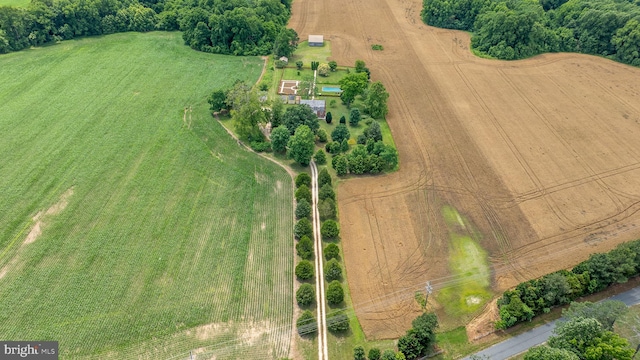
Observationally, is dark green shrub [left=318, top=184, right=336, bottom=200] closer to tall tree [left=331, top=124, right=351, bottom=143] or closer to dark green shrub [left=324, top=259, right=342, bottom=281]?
dark green shrub [left=324, top=259, right=342, bottom=281]

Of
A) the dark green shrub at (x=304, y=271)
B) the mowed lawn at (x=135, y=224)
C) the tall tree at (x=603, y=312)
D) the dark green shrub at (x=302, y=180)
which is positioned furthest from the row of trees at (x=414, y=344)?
the dark green shrub at (x=302, y=180)

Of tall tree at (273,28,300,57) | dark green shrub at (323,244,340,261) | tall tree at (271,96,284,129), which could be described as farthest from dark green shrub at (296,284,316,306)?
tall tree at (273,28,300,57)

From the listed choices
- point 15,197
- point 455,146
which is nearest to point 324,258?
point 455,146

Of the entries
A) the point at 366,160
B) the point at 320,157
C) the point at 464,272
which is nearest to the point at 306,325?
the point at 464,272

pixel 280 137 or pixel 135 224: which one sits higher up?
pixel 280 137

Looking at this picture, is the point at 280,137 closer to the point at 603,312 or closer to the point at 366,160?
the point at 366,160

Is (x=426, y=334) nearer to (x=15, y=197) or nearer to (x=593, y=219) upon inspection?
(x=593, y=219)
